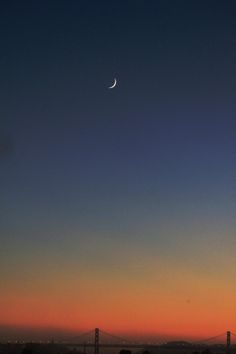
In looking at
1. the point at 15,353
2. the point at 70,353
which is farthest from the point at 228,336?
the point at 15,353

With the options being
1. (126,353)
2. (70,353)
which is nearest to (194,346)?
(70,353)

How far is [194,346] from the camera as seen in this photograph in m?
199

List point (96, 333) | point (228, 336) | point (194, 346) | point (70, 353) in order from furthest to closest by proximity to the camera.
Answer: point (194, 346) < point (70, 353) < point (228, 336) < point (96, 333)

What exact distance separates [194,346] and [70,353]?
61283mm

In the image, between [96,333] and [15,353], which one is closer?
[96,333]

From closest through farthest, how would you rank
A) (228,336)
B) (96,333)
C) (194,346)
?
(96,333)
(228,336)
(194,346)

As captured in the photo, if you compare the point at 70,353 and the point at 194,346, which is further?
the point at 194,346

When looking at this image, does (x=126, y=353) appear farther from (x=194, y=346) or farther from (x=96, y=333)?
(x=194, y=346)

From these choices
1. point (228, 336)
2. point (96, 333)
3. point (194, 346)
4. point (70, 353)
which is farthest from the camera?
point (194, 346)

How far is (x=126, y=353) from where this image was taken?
413 ft

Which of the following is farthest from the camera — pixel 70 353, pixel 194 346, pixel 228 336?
pixel 194 346

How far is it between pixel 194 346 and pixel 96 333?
84.7 meters

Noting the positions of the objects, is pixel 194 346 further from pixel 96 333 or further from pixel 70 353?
pixel 96 333

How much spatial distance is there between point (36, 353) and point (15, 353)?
859 centimetres
